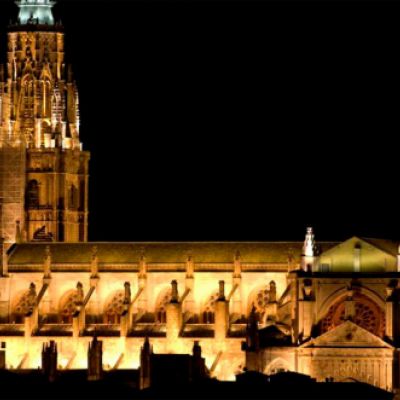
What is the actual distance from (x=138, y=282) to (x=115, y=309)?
2.68 meters

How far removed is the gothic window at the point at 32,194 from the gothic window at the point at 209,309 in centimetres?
1999

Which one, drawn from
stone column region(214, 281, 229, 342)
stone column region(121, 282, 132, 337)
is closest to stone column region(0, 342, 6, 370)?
stone column region(121, 282, 132, 337)

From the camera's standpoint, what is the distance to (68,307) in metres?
162

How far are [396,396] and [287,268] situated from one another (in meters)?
18.7

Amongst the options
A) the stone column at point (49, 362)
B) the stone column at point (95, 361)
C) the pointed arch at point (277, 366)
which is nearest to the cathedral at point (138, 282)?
the pointed arch at point (277, 366)

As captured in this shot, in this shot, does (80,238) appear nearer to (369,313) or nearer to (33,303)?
(33,303)

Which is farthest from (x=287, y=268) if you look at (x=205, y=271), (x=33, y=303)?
(x=33, y=303)

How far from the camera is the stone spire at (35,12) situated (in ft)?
573

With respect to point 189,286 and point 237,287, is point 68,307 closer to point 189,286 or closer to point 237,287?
point 189,286

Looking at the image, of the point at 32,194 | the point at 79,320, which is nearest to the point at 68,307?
the point at 79,320

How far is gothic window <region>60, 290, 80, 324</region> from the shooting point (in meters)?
162

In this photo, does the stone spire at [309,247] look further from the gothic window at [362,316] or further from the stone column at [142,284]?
the stone column at [142,284]

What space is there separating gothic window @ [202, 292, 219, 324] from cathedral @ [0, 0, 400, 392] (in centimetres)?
7

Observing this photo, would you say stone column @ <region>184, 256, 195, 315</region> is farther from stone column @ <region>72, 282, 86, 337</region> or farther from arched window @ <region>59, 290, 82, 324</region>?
arched window @ <region>59, 290, 82, 324</region>
